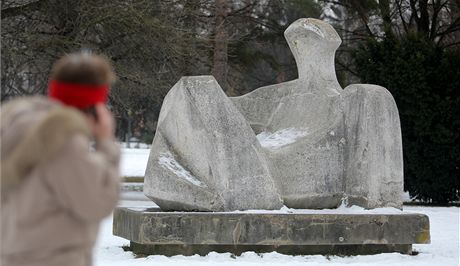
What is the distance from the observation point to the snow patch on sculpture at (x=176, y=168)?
873 centimetres

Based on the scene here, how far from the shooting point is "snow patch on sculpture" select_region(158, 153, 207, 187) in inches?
344

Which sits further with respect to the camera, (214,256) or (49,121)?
(214,256)

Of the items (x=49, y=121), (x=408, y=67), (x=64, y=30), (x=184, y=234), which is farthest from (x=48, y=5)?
(x=49, y=121)

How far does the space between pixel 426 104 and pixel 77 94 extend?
47.0 feet

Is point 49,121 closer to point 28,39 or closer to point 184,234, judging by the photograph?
point 184,234

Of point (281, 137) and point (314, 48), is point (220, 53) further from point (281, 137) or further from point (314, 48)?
point (281, 137)

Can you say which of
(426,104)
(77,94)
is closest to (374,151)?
(77,94)

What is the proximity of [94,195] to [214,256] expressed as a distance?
5.64 meters

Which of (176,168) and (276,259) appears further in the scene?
(176,168)

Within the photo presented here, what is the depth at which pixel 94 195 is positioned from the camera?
2.95m

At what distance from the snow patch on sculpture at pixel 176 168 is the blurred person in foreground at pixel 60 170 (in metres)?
5.56

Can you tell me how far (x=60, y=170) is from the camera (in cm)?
293

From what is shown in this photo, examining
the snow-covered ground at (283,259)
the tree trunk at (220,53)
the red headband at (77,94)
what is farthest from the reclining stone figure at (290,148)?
the tree trunk at (220,53)

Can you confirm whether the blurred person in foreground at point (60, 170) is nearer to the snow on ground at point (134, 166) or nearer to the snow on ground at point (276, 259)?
the snow on ground at point (276, 259)
